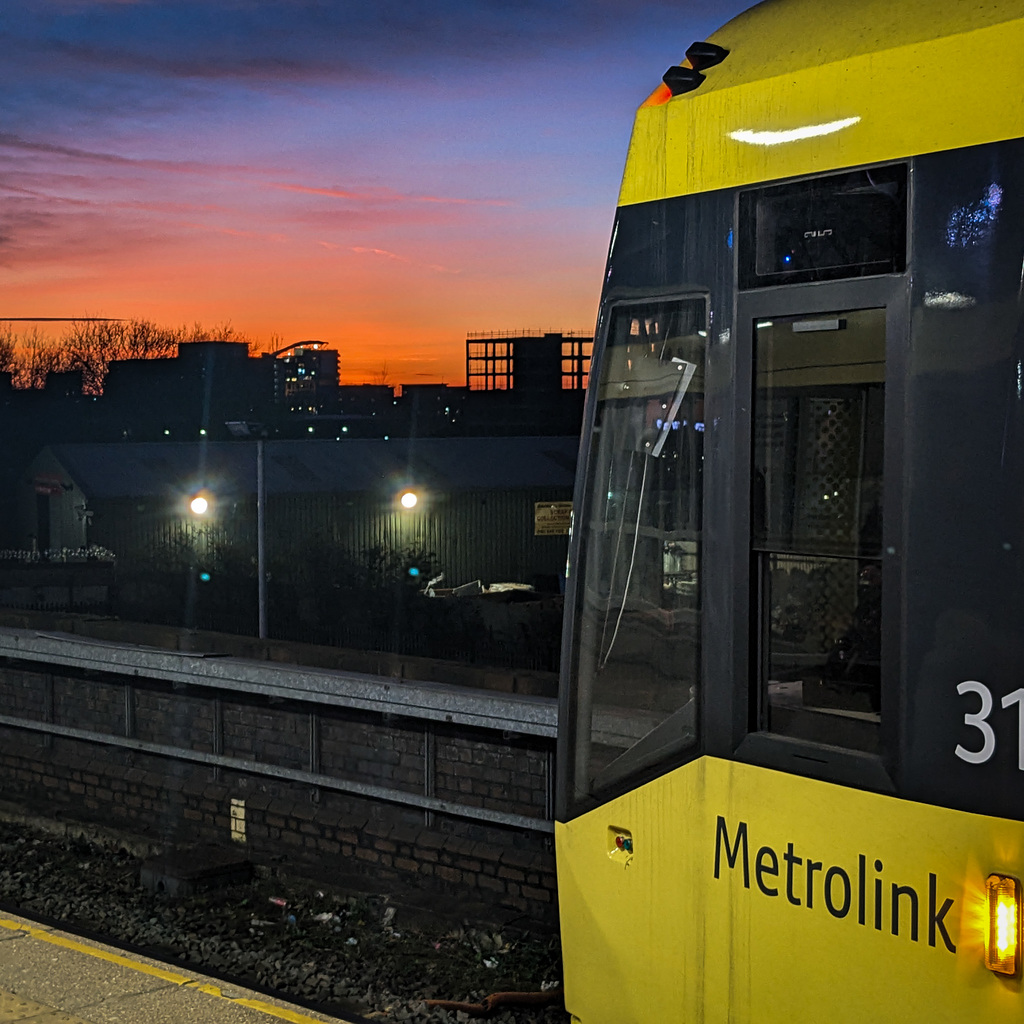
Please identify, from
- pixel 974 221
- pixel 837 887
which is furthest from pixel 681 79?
pixel 837 887

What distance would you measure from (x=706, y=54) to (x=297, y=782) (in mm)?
8364

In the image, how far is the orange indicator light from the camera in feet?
11.2

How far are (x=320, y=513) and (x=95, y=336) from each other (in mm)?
57521

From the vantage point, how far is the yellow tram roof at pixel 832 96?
3.54 meters

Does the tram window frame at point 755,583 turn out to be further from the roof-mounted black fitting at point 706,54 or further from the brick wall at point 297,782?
the brick wall at point 297,782

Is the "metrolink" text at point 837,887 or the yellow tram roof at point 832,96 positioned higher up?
the yellow tram roof at point 832,96

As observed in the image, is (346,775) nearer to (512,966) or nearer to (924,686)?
(512,966)

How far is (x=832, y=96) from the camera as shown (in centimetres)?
388

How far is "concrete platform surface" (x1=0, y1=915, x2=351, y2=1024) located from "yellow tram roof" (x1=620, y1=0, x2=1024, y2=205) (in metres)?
4.09

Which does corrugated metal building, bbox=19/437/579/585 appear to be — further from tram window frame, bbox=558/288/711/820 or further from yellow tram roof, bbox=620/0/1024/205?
yellow tram roof, bbox=620/0/1024/205

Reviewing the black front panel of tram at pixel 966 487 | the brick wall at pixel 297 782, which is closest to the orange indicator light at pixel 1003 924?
the black front panel of tram at pixel 966 487

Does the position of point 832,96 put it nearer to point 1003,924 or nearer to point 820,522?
point 820,522

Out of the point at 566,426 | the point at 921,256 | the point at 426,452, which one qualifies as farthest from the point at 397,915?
the point at 566,426

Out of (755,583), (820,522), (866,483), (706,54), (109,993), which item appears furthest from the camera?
(109,993)
